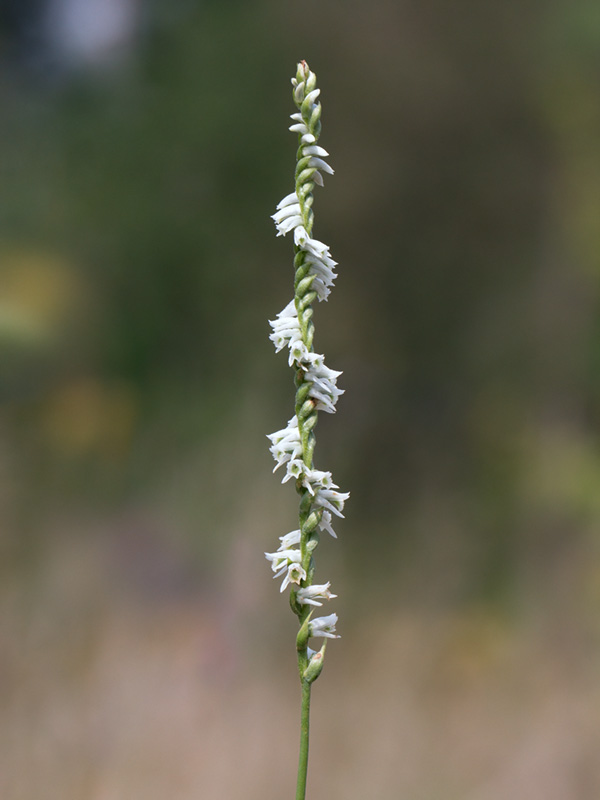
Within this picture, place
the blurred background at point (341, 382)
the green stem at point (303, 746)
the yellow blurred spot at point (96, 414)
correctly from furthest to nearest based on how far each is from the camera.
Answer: the yellow blurred spot at point (96, 414) → the blurred background at point (341, 382) → the green stem at point (303, 746)

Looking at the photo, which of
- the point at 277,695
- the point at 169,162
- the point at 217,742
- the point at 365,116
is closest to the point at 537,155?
the point at 365,116

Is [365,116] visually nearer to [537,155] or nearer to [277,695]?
[537,155]

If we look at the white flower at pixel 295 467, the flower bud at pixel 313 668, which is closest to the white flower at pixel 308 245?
the white flower at pixel 295 467

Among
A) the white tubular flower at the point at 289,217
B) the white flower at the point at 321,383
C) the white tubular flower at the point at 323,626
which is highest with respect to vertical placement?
the white tubular flower at the point at 289,217

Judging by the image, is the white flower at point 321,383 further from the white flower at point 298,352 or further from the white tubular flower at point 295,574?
the white tubular flower at point 295,574

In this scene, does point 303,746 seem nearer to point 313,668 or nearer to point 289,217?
point 313,668

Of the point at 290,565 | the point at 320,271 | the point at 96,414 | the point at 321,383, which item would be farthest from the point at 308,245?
the point at 96,414

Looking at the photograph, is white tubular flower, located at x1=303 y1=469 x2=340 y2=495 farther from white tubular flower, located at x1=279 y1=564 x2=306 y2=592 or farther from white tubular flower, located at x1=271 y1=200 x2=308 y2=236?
white tubular flower, located at x1=271 y1=200 x2=308 y2=236

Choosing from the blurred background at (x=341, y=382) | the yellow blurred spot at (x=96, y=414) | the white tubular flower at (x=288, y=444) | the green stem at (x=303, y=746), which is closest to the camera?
the green stem at (x=303, y=746)
